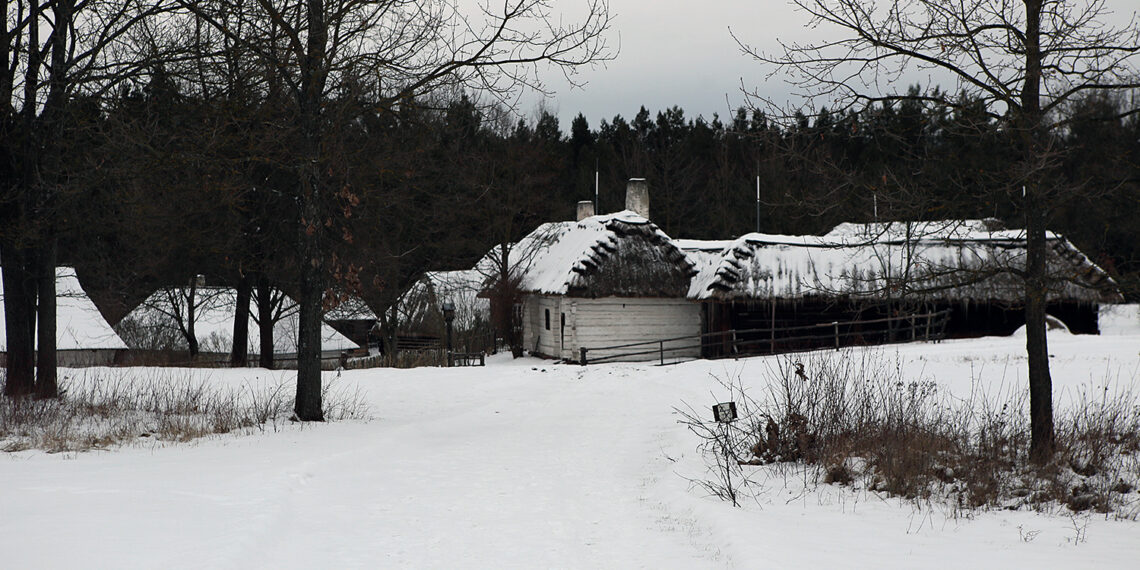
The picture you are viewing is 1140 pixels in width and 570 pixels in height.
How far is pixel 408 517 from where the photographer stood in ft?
22.7

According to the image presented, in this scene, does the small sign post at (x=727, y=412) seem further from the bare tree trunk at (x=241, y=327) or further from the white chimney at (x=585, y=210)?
the white chimney at (x=585, y=210)

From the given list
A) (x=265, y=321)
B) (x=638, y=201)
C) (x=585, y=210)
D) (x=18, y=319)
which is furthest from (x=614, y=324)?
(x=18, y=319)

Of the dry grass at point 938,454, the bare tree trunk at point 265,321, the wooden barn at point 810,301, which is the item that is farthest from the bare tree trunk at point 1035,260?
Result: the bare tree trunk at point 265,321

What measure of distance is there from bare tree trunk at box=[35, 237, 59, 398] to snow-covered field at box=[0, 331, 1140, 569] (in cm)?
404

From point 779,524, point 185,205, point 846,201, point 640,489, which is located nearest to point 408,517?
point 640,489

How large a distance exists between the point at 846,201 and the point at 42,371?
11407 millimetres

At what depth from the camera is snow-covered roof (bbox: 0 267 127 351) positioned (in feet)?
111

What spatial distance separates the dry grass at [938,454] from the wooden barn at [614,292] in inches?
689

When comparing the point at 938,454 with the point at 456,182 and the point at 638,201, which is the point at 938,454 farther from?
the point at 638,201

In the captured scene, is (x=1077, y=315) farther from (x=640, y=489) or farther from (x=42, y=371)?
(x=42, y=371)

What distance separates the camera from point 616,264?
28.7 meters

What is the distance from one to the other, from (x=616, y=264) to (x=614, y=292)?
1.06 m

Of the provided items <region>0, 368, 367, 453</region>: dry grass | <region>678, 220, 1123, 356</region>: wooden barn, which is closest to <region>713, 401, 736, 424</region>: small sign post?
<region>0, 368, 367, 453</region>: dry grass

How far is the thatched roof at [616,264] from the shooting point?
2800 cm
